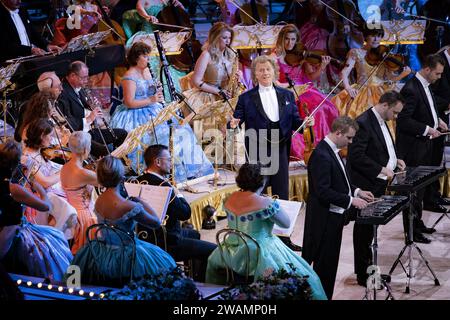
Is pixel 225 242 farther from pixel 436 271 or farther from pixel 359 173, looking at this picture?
pixel 436 271

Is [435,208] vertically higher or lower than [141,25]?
lower

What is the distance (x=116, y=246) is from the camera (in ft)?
15.7

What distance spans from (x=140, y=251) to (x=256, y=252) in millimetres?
641

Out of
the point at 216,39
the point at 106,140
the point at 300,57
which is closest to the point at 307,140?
the point at 300,57

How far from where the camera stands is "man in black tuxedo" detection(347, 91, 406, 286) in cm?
611

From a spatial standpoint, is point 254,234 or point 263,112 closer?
point 254,234

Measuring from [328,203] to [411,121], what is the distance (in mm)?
2175

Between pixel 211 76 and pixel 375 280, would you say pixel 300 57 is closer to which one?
pixel 211 76

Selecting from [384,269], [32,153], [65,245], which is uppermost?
[32,153]

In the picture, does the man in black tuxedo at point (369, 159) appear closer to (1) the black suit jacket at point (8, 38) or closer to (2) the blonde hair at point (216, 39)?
(2) the blonde hair at point (216, 39)

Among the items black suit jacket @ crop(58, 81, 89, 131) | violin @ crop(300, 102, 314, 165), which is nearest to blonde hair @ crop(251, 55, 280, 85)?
black suit jacket @ crop(58, 81, 89, 131)

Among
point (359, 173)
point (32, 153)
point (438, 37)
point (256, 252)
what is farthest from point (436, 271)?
point (438, 37)

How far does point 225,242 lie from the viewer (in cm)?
493
